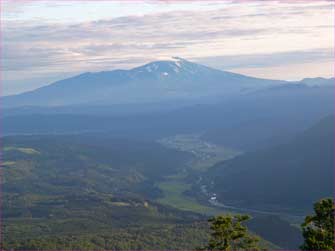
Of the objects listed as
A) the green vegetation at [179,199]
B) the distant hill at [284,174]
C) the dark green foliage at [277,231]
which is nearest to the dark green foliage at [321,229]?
the dark green foliage at [277,231]

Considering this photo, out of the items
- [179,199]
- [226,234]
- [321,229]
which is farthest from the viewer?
[179,199]

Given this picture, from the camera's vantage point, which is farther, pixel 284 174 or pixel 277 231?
pixel 284 174

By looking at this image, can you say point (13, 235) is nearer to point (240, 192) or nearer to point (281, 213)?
point (281, 213)

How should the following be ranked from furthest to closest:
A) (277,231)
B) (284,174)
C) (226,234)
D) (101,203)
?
1. (284,174)
2. (101,203)
3. (277,231)
4. (226,234)

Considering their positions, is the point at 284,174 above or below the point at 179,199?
above

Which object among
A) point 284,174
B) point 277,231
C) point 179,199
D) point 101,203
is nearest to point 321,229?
point 277,231

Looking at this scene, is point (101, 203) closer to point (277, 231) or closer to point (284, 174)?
point (277, 231)

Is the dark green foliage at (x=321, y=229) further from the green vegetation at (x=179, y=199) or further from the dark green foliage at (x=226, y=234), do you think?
the green vegetation at (x=179, y=199)
